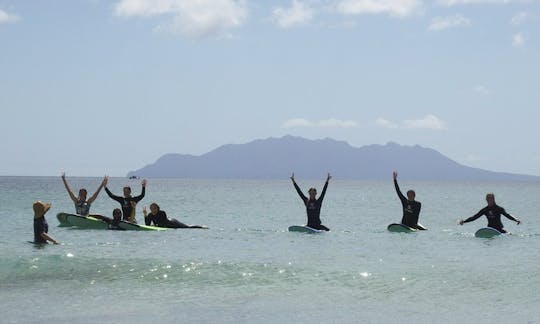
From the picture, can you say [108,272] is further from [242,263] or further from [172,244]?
[172,244]

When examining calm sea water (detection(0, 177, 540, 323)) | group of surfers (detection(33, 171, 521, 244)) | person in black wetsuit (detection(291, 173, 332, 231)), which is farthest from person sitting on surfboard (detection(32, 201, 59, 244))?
person in black wetsuit (detection(291, 173, 332, 231))

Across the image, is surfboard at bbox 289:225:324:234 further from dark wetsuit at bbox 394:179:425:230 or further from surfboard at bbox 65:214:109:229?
surfboard at bbox 65:214:109:229

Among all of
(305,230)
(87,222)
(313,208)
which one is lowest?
(305,230)

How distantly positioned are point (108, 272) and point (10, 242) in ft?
32.9

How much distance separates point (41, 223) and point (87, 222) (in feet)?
26.6

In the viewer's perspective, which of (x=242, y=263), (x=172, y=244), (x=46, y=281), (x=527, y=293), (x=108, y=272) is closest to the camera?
(x=527, y=293)

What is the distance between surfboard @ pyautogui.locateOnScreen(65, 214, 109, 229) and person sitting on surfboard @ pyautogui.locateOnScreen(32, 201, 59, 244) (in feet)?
20.0

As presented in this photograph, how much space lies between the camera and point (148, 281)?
709 inches

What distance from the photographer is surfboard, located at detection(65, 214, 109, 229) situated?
100 feet

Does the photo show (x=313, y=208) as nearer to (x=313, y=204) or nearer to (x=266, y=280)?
(x=313, y=204)

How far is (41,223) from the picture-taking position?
22.8m

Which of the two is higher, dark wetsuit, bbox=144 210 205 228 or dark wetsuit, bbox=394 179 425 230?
dark wetsuit, bbox=394 179 425 230

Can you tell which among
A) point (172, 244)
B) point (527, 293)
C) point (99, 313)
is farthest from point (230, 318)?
point (172, 244)

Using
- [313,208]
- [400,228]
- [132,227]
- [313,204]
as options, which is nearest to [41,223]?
[132,227]
